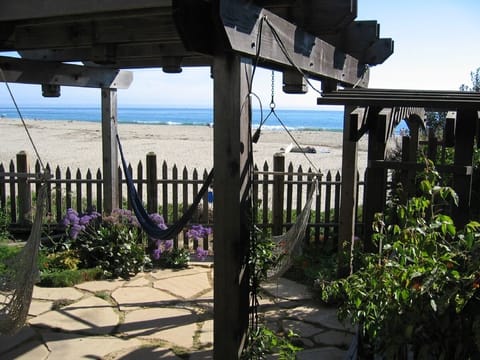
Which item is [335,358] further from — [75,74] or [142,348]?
[75,74]

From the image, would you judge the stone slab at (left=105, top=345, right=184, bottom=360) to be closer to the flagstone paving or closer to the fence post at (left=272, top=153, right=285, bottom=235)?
the flagstone paving

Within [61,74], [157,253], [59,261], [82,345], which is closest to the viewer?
[82,345]

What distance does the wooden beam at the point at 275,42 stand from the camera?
77.9 inches

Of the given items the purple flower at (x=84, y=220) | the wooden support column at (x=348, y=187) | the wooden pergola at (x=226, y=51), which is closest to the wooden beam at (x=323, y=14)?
the wooden pergola at (x=226, y=51)

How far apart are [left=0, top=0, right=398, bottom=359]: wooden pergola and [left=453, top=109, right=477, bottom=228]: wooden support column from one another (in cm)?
89

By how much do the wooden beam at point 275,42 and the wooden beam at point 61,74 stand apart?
9.03 ft

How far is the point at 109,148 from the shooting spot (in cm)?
545

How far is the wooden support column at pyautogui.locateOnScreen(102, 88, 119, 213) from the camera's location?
541 centimetres

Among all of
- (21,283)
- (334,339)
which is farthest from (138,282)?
(334,339)

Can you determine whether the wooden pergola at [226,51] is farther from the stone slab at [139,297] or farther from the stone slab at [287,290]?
the stone slab at [139,297]

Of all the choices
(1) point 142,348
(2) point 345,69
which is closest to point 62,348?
(1) point 142,348

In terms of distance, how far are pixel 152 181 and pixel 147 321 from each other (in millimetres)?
2246

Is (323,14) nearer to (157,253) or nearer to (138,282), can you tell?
(138,282)

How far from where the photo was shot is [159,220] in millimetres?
5121
